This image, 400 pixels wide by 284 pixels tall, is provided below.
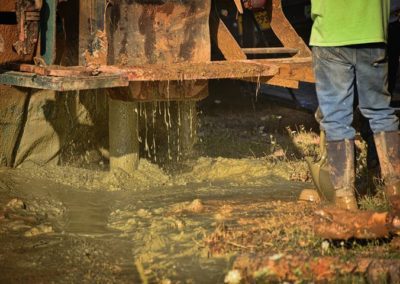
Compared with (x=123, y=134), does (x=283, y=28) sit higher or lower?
higher

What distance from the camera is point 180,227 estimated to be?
451 cm

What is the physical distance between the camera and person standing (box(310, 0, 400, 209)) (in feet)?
13.9

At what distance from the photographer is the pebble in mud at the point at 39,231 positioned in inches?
177

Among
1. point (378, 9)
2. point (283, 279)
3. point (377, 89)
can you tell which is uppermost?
point (378, 9)

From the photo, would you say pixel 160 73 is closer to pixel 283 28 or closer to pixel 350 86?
pixel 350 86

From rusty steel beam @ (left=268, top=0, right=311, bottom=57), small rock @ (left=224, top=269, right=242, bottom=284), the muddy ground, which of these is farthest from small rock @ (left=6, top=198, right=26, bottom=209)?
rusty steel beam @ (left=268, top=0, right=311, bottom=57)

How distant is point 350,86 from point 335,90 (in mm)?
107

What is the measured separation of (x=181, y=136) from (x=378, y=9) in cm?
328

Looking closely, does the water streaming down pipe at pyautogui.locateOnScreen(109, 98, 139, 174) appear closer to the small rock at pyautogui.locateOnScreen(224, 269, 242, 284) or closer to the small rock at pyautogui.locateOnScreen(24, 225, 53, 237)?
the small rock at pyautogui.locateOnScreen(24, 225, 53, 237)

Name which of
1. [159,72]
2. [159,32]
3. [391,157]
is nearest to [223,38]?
[159,32]

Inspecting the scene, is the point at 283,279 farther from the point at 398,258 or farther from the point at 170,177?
the point at 170,177

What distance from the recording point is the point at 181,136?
7098 mm

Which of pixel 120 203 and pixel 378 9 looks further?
pixel 120 203

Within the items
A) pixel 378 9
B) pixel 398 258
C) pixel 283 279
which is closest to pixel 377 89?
pixel 378 9
